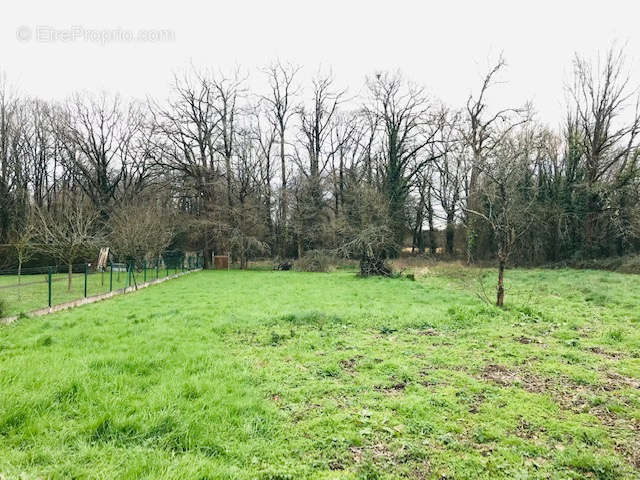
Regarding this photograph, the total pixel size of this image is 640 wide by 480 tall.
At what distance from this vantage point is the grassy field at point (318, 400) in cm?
293

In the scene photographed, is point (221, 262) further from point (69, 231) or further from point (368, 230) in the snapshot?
point (368, 230)

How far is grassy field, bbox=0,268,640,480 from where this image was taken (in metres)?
2.93

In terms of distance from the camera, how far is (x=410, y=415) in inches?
149

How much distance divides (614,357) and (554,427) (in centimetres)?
311

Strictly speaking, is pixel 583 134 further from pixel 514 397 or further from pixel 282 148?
pixel 514 397

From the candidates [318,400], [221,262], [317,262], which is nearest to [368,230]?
[317,262]

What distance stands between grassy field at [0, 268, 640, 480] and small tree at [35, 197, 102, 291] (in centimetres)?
938

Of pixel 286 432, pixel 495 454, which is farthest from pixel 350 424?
pixel 495 454

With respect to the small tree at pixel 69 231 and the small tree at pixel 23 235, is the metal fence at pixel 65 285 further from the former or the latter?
the small tree at pixel 23 235

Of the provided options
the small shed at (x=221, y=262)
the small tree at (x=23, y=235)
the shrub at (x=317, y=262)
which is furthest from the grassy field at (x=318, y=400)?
the small shed at (x=221, y=262)

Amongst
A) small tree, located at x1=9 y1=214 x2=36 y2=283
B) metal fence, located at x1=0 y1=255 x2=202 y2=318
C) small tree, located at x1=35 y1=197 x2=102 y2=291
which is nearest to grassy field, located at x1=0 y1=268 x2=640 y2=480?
metal fence, located at x1=0 y1=255 x2=202 y2=318

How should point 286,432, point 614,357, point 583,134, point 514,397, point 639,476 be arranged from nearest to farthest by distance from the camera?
point 639,476
point 286,432
point 514,397
point 614,357
point 583,134

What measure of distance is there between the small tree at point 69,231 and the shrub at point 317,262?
507 inches

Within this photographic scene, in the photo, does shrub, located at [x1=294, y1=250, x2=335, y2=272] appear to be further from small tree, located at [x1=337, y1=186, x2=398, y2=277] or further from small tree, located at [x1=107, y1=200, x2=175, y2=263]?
small tree, located at [x1=107, y1=200, x2=175, y2=263]
